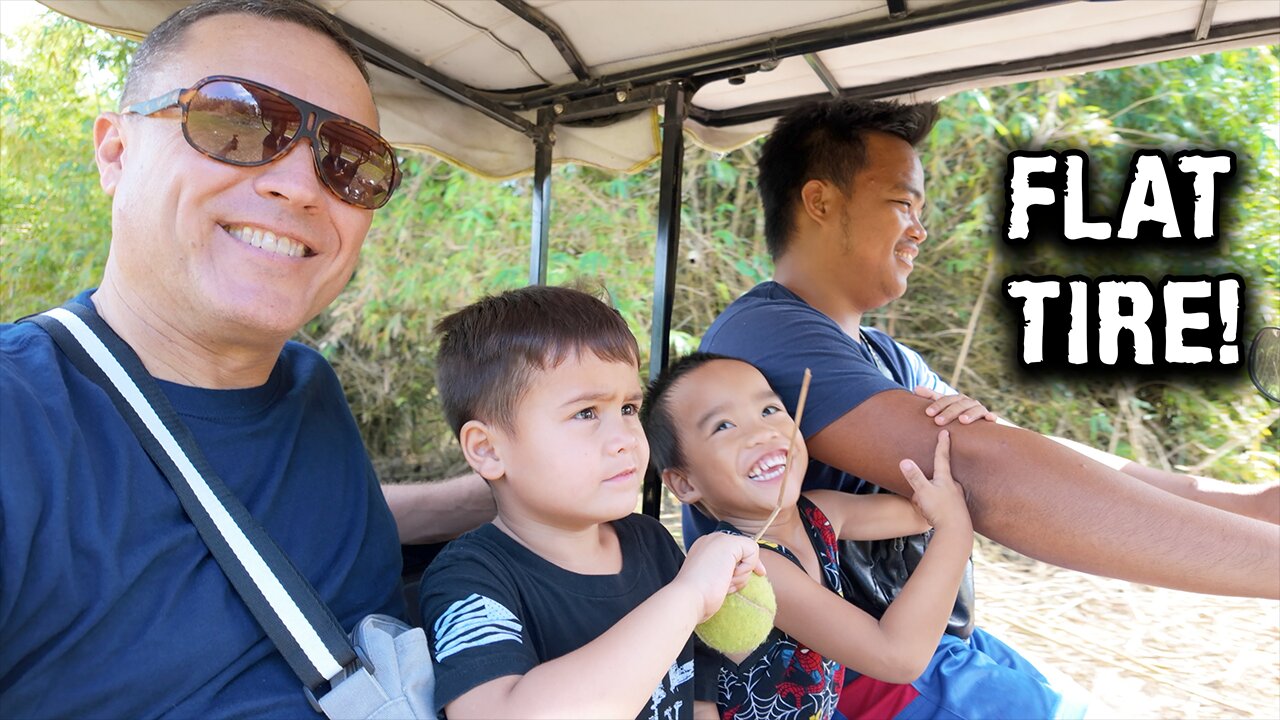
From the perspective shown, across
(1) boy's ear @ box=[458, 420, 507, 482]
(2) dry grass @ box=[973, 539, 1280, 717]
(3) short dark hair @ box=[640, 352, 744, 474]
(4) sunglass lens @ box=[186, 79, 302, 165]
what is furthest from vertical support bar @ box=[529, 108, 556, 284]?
(2) dry grass @ box=[973, 539, 1280, 717]

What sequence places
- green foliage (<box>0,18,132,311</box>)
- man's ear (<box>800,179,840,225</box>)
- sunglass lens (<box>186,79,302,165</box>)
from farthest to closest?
1. green foliage (<box>0,18,132,311</box>)
2. man's ear (<box>800,179,840,225</box>)
3. sunglass lens (<box>186,79,302,165</box>)

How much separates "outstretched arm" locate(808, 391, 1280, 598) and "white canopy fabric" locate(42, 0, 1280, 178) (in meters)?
1.10

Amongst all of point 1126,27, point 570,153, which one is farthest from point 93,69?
point 1126,27

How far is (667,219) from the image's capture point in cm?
262

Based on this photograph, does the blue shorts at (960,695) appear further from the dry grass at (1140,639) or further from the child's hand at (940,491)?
the dry grass at (1140,639)

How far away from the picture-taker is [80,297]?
1365mm

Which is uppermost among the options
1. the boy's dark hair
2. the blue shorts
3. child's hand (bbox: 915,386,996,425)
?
the boy's dark hair

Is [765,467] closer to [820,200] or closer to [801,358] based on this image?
[801,358]

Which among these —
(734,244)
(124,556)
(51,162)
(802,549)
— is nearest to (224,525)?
(124,556)

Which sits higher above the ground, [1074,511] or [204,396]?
[204,396]

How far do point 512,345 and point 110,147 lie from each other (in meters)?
0.69

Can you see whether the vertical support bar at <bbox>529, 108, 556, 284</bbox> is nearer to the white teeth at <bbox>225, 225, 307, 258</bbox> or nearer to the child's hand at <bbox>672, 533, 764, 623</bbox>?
the white teeth at <bbox>225, 225, 307, 258</bbox>

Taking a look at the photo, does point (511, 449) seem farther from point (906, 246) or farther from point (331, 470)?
point (906, 246)

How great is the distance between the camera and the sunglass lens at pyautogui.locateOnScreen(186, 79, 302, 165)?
128 cm
